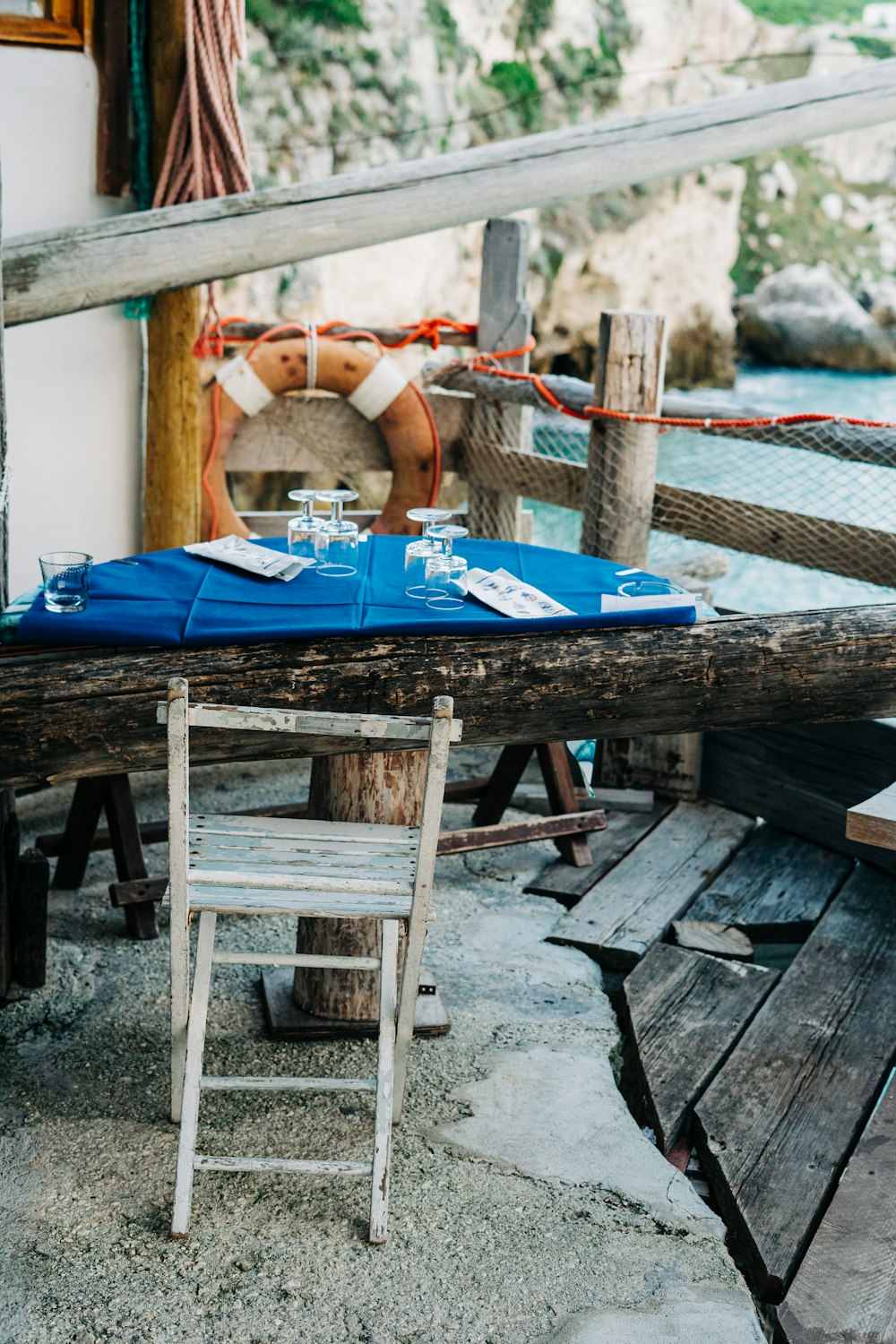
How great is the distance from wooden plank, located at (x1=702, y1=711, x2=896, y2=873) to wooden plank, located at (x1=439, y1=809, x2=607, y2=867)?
61 cm

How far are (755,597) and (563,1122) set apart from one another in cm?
829

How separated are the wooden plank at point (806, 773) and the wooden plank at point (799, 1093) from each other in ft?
1.44

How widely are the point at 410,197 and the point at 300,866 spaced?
7.41 ft

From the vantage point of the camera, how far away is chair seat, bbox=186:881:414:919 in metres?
2.16

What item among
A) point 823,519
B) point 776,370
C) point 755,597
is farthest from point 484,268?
point 776,370

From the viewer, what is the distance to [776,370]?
2169 centimetres

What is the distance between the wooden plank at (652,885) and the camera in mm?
3348

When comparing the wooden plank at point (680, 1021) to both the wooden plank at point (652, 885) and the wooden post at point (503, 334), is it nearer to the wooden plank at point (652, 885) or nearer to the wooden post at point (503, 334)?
the wooden plank at point (652, 885)

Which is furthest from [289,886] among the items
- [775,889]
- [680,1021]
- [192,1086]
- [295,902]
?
[775,889]

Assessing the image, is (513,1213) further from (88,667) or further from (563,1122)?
(88,667)

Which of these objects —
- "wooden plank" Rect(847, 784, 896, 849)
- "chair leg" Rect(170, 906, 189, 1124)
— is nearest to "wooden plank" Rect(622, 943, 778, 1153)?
"wooden plank" Rect(847, 784, 896, 849)

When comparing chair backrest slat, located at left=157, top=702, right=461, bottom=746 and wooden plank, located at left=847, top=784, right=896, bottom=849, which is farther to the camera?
wooden plank, located at left=847, top=784, right=896, bottom=849

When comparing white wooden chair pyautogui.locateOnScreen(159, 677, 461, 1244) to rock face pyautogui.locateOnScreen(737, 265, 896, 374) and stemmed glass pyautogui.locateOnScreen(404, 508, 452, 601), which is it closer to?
stemmed glass pyautogui.locateOnScreen(404, 508, 452, 601)

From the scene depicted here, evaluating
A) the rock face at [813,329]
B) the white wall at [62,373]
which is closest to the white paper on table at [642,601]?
the white wall at [62,373]
